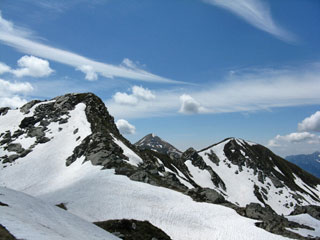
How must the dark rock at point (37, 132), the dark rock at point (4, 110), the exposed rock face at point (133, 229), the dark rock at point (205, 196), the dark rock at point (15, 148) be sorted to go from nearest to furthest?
1. the exposed rock face at point (133, 229)
2. the dark rock at point (205, 196)
3. the dark rock at point (15, 148)
4. the dark rock at point (37, 132)
5. the dark rock at point (4, 110)

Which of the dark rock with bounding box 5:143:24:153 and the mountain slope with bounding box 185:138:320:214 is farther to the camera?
the mountain slope with bounding box 185:138:320:214

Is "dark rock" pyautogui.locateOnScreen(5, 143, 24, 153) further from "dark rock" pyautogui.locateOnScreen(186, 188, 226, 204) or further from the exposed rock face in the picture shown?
"dark rock" pyautogui.locateOnScreen(186, 188, 226, 204)

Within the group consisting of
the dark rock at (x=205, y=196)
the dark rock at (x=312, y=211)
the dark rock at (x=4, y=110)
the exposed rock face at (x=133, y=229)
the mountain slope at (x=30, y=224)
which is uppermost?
the dark rock at (x=4, y=110)

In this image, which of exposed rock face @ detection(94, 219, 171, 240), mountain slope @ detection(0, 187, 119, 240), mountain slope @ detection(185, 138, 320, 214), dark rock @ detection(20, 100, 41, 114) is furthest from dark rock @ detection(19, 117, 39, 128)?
mountain slope @ detection(185, 138, 320, 214)

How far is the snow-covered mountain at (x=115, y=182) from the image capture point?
109ft

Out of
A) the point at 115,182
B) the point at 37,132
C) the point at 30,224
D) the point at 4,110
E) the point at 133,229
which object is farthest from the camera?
the point at 4,110

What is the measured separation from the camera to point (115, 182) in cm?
4256

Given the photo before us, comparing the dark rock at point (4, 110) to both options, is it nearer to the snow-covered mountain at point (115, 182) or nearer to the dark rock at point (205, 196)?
the snow-covered mountain at point (115, 182)

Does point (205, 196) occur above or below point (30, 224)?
above

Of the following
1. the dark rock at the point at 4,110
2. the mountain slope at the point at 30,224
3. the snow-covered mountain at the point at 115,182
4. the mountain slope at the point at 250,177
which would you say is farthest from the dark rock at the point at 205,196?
the dark rock at the point at 4,110

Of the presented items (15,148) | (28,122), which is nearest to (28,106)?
(28,122)

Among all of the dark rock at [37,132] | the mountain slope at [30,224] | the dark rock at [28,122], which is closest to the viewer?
the mountain slope at [30,224]

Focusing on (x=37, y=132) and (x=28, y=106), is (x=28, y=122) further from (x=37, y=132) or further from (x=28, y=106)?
(x=28, y=106)

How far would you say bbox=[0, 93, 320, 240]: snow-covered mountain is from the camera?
33.1 m
